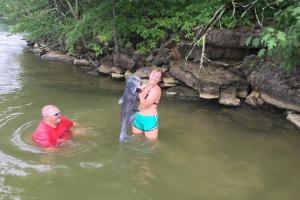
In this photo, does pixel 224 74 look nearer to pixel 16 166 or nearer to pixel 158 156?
pixel 158 156

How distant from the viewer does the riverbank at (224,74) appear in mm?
10414

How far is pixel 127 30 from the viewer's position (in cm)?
1408

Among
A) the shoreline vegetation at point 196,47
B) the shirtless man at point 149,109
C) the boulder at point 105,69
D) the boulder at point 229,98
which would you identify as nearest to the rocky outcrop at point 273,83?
the shoreline vegetation at point 196,47

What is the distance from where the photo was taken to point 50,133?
748 centimetres

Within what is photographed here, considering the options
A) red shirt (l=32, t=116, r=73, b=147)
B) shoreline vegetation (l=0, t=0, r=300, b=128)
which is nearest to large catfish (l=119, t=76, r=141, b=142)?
red shirt (l=32, t=116, r=73, b=147)

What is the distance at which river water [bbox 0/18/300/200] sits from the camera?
21.3ft

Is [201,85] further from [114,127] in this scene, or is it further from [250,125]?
[114,127]

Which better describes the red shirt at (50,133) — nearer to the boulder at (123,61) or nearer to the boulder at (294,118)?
the boulder at (294,118)

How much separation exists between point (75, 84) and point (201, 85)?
14.2 ft

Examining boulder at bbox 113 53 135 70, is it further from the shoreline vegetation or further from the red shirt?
the red shirt

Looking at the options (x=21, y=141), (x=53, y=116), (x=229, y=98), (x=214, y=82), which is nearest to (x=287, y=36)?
(x=229, y=98)

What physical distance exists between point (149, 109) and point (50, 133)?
1.88 metres

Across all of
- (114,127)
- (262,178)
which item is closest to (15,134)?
(114,127)

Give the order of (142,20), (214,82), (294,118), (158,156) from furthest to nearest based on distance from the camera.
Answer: (142,20) → (214,82) → (294,118) → (158,156)
